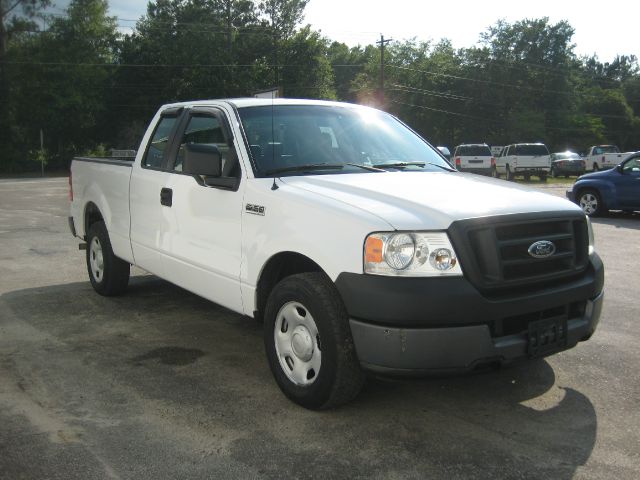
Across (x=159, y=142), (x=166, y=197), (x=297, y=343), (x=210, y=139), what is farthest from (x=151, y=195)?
(x=297, y=343)

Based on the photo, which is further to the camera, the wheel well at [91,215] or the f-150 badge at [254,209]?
the wheel well at [91,215]

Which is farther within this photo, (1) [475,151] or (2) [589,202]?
(1) [475,151]

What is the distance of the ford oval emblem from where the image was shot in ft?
11.5

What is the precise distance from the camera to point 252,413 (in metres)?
3.74

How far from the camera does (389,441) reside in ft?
11.1

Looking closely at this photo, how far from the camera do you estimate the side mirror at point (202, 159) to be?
420 centimetres

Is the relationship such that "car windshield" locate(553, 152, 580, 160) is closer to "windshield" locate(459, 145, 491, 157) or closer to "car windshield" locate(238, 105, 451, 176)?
"windshield" locate(459, 145, 491, 157)

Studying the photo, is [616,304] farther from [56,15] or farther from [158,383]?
[56,15]

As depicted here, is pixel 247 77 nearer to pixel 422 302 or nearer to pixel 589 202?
pixel 589 202

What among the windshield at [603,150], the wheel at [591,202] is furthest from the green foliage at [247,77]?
the wheel at [591,202]

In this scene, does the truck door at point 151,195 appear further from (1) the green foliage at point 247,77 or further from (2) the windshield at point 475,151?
(1) the green foliage at point 247,77

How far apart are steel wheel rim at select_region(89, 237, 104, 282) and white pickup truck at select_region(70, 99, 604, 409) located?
4.88 feet

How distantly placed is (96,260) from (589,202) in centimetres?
1158

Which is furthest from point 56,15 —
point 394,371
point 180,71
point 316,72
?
point 394,371
